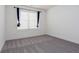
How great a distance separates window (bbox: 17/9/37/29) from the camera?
4.51 m

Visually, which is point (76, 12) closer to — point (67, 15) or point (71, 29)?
point (67, 15)

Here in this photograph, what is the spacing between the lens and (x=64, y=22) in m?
4.19

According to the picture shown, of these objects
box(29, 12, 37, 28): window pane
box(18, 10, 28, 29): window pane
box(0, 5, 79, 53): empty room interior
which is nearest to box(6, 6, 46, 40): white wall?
box(0, 5, 79, 53): empty room interior

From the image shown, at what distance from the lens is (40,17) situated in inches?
216

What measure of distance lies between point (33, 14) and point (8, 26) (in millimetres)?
2051

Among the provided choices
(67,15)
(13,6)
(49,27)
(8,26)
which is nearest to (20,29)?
(8,26)

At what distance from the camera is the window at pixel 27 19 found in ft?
14.8

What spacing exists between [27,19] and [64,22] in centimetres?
262

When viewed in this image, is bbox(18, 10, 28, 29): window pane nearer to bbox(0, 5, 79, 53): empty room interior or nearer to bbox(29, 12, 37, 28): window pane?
bbox(0, 5, 79, 53): empty room interior

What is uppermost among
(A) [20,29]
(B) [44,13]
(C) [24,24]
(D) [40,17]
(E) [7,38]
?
(B) [44,13]

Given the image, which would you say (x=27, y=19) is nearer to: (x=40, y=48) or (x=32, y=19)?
(x=32, y=19)

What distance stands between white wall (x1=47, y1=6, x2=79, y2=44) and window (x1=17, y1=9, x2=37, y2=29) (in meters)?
1.36

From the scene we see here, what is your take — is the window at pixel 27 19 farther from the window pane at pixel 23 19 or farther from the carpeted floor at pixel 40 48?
the carpeted floor at pixel 40 48

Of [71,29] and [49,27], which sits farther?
[49,27]
